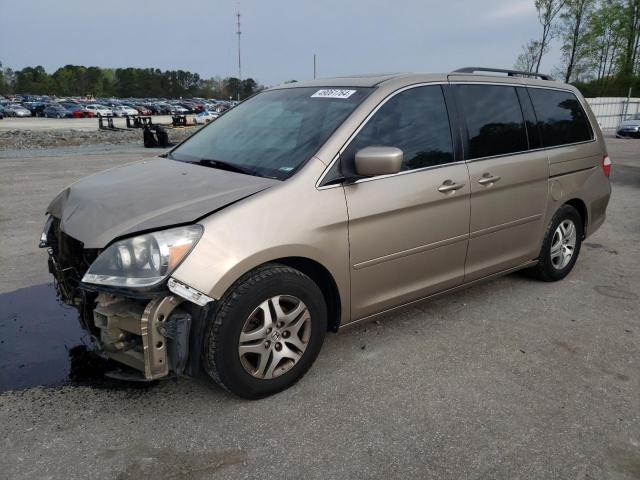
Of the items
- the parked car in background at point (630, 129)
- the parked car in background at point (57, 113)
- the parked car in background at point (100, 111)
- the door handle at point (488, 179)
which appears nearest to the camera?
the door handle at point (488, 179)

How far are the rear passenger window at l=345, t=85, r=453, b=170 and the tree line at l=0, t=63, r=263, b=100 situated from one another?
380 ft

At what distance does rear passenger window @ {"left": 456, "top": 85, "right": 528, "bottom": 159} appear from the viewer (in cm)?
381

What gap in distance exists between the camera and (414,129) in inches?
137

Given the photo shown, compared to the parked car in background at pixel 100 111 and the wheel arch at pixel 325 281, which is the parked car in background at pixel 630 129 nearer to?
the wheel arch at pixel 325 281

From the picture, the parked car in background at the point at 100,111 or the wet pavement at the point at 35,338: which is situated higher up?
the parked car in background at the point at 100,111

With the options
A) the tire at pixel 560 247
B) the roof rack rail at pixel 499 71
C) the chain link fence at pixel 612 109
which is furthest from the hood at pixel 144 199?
the chain link fence at pixel 612 109

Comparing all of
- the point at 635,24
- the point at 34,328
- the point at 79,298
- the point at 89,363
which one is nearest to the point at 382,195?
the point at 79,298

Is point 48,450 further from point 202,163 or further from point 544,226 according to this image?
point 544,226

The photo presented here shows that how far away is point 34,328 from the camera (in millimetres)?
3834

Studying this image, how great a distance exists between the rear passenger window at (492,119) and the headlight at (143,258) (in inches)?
86.1

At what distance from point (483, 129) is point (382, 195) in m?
1.20

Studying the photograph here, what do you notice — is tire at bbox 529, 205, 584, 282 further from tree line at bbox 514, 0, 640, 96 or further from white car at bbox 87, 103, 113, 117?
white car at bbox 87, 103, 113, 117

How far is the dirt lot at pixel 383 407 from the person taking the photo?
8.09 feet

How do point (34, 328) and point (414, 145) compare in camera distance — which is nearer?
point (414, 145)
